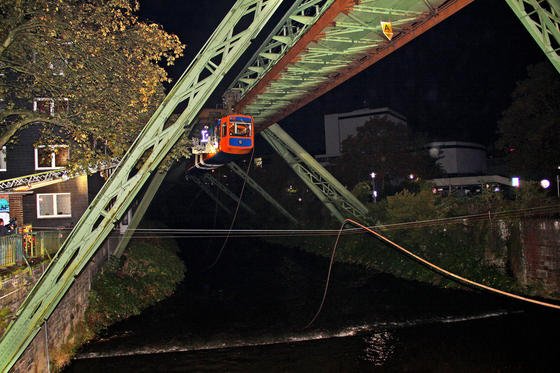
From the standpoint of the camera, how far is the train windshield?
24.3 metres

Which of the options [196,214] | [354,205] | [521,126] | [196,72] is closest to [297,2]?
[196,72]

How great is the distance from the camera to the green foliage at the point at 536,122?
27.6 m

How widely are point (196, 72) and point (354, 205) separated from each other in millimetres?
21841

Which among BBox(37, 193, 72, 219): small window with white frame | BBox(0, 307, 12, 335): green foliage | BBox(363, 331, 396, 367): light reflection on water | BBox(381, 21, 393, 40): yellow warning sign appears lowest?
BBox(363, 331, 396, 367): light reflection on water

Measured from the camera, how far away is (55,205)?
25109 millimetres

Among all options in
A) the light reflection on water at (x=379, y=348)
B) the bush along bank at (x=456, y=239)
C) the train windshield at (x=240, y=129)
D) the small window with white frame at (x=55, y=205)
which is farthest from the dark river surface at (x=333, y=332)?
the train windshield at (x=240, y=129)

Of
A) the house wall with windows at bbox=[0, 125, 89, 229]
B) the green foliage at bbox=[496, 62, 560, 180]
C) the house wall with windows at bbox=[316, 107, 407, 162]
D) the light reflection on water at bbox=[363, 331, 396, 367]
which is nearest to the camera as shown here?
the light reflection on water at bbox=[363, 331, 396, 367]

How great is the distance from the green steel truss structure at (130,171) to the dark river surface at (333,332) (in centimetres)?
449

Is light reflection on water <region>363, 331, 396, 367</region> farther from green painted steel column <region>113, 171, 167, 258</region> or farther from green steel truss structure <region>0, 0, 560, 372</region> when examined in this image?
green painted steel column <region>113, 171, 167, 258</region>

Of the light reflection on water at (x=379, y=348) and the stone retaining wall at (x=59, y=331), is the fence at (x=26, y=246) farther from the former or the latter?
the light reflection on water at (x=379, y=348)

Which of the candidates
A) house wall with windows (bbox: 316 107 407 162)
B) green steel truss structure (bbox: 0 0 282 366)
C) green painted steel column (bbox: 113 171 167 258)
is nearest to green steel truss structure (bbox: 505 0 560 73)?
green steel truss structure (bbox: 0 0 282 366)

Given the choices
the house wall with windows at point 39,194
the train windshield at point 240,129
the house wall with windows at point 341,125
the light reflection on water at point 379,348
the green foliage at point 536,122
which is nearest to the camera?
the light reflection on water at point 379,348

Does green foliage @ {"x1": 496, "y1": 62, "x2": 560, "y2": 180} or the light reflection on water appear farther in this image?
green foliage @ {"x1": 496, "y1": 62, "x2": 560, "y2": 180}

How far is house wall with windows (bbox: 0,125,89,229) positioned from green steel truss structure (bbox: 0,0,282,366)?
1414cm
